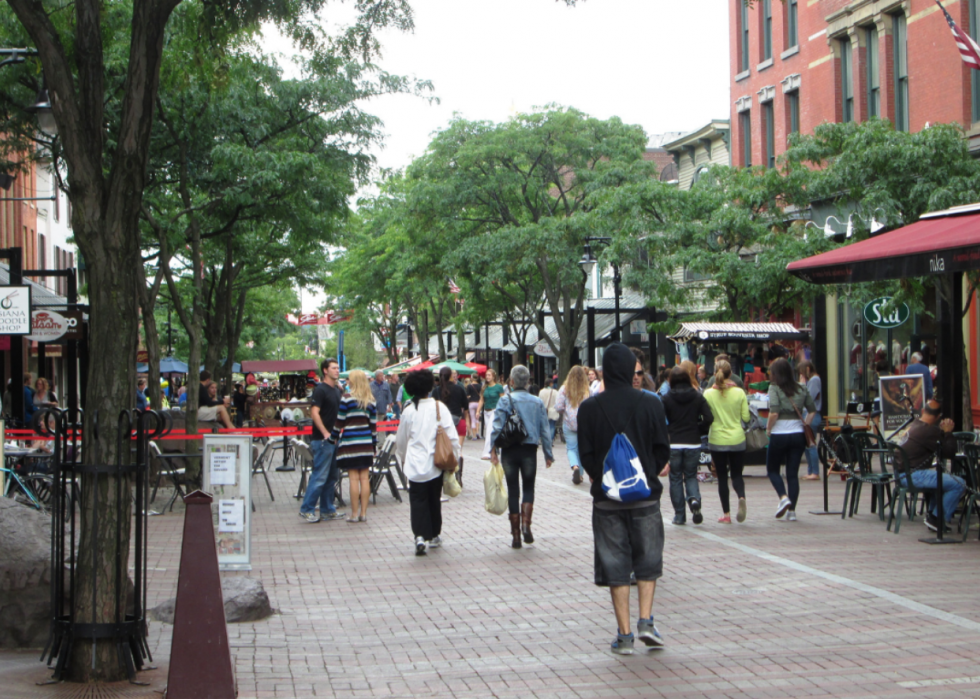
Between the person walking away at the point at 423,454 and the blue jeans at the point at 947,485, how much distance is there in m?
4.48

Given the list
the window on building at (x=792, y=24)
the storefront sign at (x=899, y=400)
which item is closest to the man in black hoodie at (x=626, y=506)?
the storefront sign at (x=899, y=400)

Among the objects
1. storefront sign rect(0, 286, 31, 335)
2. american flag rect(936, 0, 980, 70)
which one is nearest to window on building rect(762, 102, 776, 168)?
american flag rect(936, 0, 980, 70)

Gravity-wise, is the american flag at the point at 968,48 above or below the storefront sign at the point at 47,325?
above

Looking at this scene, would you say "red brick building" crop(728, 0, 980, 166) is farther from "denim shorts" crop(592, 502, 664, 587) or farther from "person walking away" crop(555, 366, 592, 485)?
"denim shorts" crop(592, 502, 664, 587)

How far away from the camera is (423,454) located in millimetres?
10781

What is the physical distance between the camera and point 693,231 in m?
24.5

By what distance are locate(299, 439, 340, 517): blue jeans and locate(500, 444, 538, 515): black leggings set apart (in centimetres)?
312

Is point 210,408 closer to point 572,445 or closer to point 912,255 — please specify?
point 572,445

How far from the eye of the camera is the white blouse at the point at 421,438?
10.7 m

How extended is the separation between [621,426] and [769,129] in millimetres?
27008

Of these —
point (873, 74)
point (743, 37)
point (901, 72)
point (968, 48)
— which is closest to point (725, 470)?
point (968, 48)

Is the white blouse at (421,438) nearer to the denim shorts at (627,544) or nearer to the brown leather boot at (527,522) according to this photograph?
the brown leather boot at (527,522)

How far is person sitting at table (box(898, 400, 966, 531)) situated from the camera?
1068 centimetres

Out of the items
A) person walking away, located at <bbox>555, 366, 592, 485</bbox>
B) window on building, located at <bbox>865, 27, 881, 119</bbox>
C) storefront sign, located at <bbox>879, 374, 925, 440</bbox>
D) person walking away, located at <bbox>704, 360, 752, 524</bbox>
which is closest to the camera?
person walking away, located at <bbox>704, 360, 752, 524</bbox>
